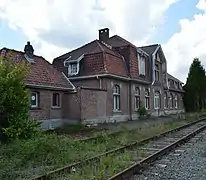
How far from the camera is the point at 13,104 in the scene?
11945mm

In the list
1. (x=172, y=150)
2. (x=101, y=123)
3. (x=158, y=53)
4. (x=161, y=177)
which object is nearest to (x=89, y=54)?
(x=101, y=123)

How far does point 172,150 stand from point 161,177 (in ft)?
14.7

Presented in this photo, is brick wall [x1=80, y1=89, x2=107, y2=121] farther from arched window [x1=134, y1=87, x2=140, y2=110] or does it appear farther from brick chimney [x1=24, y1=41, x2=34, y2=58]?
arched window [x1=134, y1=87, x2=140, y2=110]

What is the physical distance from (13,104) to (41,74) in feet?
30.2

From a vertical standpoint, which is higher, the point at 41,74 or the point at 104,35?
the point at 104,35

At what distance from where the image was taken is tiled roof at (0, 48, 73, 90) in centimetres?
1952

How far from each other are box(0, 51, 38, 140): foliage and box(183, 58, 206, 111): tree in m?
42.0

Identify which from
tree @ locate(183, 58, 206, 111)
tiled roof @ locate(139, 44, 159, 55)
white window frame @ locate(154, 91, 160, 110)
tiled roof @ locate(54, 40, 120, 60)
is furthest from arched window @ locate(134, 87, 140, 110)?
tree @ locate(183, 58, 206, 111)

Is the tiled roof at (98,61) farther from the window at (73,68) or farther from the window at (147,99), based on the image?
the window at (147,99)

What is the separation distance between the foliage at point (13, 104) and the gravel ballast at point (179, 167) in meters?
5.55

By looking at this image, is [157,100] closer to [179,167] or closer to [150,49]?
[150,49]

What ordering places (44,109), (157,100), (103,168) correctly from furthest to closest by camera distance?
(157,100) → (44,109) → (103,168)

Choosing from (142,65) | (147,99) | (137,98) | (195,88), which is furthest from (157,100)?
(195,88)

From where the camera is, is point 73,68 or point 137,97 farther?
point 137,97
